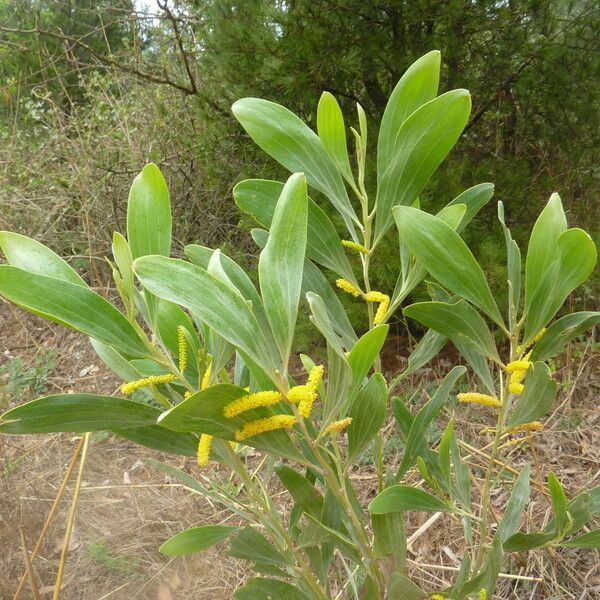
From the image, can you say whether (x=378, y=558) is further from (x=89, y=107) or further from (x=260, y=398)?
(x=89, y=107)

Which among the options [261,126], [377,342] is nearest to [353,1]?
[261,126]

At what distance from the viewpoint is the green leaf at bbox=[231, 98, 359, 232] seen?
0.54 meters

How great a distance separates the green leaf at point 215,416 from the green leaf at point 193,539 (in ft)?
0.70

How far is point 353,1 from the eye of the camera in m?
2.32

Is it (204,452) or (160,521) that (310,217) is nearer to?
(204,452)

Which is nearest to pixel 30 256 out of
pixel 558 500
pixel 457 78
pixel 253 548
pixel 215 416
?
pixel 215 416

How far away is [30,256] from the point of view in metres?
0.45

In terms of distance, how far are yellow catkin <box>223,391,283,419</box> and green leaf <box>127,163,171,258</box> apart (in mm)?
136

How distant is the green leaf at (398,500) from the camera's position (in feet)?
1.88

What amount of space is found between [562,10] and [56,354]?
3011 mm

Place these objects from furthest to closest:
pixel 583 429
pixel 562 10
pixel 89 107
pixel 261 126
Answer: pixel 89 107
pixel 562 10
pixel 583 429
pixel 261 126

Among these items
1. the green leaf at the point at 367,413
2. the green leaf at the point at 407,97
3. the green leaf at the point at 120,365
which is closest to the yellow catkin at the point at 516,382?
the green leaf at the point at 367,413

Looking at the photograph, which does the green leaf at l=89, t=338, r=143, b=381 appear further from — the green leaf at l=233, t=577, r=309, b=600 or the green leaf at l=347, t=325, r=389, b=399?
the green leaf at l=233, t=577, r=309, b=600

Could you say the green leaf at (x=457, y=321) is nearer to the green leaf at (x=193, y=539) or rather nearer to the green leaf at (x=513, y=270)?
the green leaf at (x=513, y=270)
